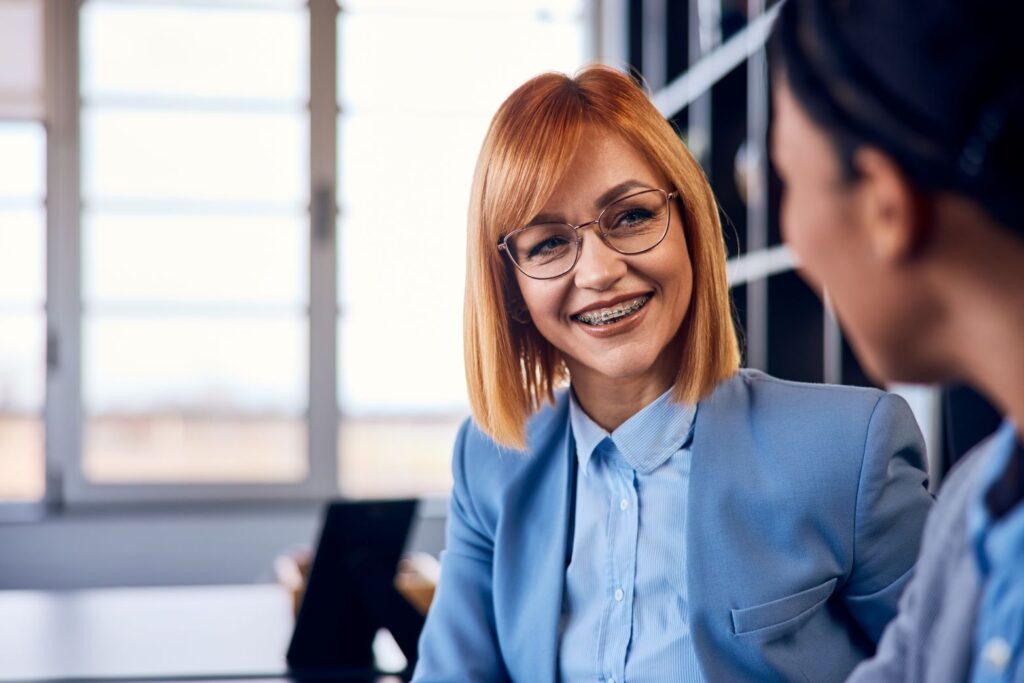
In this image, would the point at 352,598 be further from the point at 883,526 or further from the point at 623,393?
the point at 883,526

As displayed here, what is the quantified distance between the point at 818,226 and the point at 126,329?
160 inches

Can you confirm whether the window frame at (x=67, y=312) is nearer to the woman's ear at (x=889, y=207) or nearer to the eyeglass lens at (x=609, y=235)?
the eyeglass lens at (x=609, y=235)

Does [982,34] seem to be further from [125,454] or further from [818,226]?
[125,454]

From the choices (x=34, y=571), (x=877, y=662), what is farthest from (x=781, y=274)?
(x=34, y=571)

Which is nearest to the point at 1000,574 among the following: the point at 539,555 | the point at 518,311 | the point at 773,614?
the point at 773,614

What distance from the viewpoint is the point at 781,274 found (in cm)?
308

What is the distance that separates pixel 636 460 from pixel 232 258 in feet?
10.9

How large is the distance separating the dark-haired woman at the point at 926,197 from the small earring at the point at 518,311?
2.60ft

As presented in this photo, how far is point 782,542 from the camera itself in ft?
3.95

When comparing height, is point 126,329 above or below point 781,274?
below

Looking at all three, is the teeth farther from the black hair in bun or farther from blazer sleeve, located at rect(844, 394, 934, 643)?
the black hair in bun

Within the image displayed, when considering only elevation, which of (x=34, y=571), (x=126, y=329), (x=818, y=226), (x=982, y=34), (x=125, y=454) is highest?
(x=982, y=34)

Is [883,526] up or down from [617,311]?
down

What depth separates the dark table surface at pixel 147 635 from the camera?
1.65m
